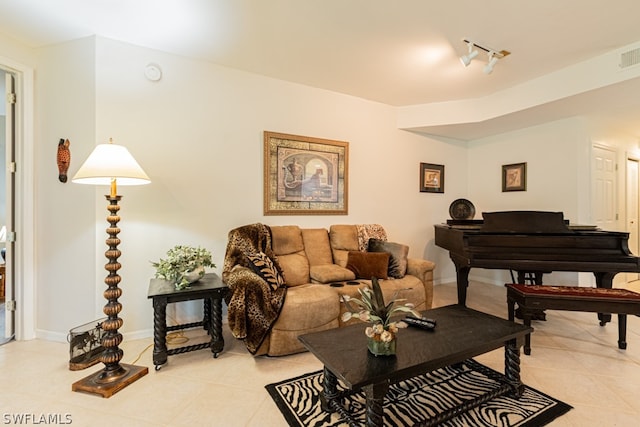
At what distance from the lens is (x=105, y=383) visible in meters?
1.93

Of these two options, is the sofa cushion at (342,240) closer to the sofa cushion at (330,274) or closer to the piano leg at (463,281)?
the sofa cushion at (330,274)

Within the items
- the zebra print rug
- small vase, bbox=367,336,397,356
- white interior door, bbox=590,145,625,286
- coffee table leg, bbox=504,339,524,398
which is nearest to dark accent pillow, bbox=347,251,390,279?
the zebra print rug

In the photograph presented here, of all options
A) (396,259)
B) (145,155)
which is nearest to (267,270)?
(396,259)

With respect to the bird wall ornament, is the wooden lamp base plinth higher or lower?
lower

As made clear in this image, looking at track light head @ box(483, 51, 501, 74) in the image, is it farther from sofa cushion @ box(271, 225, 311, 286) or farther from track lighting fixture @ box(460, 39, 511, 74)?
sofa cushion @ box(271, 225, 311, 286)

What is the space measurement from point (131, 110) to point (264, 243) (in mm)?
1749

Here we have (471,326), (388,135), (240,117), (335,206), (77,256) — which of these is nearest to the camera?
(471,326)

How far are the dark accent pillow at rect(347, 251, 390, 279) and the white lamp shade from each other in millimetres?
2162

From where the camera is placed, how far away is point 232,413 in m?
1.71

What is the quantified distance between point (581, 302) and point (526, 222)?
2.94 ft

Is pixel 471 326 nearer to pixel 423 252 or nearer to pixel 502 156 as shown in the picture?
pixel 423 252

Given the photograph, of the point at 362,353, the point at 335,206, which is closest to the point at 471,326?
the point at 362,353

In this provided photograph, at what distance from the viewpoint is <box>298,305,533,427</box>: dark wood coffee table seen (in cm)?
136

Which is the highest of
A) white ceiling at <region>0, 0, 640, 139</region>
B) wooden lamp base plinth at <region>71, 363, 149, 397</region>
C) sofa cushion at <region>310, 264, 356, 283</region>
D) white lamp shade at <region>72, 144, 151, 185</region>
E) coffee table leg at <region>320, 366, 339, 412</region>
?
white ceiling at <region>0, 0, 640, 139</region>
